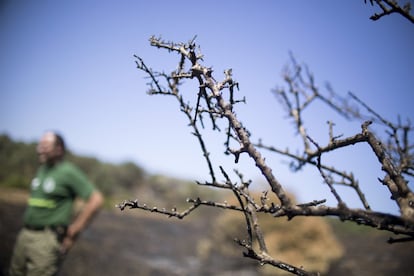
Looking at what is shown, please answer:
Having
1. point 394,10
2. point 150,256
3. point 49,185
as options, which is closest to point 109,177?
point 150,256

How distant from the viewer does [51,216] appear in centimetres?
334

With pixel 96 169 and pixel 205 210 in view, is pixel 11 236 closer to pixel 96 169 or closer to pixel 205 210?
pixel 96 169

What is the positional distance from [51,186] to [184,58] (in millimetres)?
2846

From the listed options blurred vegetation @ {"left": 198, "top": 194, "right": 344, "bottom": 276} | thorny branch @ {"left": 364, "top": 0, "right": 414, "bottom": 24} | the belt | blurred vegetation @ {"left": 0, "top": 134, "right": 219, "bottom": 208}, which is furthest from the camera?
blurred vegetation @ {"left": 0, "top": 134, "right": 219, "bottom": 208}

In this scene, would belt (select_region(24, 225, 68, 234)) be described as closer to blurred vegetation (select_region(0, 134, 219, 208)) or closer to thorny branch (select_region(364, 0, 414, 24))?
thorny branch (select_region(364, 0, 414, 24))

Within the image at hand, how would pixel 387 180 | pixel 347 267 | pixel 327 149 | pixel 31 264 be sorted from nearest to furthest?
pixel 387 180 → pixel 327 149 → pixel 31 264 → pixel 347 267

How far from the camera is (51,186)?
340cm

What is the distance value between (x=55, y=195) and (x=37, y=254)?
25.1 inches

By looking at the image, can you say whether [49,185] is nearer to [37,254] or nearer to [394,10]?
[37,254]

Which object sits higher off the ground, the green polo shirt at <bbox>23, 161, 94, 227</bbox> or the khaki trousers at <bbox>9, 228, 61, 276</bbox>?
the green polo shirt at <bbox>23, 161, 94, 227</bbox>

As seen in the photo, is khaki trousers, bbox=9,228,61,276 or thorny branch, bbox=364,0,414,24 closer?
thorny branch, bbox=364,0,414,24

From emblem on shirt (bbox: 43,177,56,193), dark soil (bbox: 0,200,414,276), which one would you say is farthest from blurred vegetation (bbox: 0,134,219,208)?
emblem on shirt (bbox: 43,177,56,193)

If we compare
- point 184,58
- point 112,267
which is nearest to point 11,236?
point 112,267

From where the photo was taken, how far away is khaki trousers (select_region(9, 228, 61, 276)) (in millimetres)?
3170
